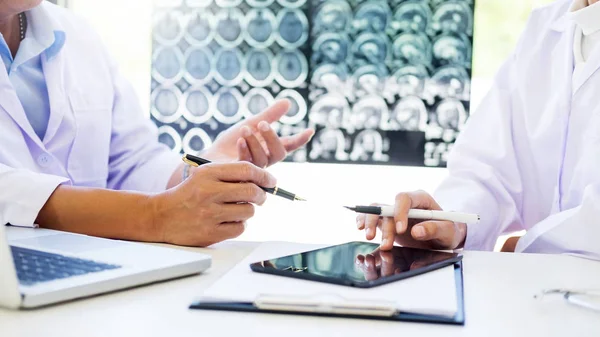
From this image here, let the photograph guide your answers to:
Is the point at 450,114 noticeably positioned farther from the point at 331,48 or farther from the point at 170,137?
the point at 170,137

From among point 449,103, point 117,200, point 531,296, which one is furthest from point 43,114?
→ point 449,103

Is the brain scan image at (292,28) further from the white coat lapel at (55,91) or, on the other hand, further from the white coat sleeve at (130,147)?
the white coat lapel at (55,91)

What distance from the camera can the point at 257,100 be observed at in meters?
2.82

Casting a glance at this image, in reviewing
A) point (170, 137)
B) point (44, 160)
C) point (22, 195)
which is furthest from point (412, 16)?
point (22, 195)

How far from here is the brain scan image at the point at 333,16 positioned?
8.95 feet

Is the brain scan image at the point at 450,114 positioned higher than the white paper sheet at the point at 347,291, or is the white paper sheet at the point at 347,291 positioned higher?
the brain scan image at the point at 450,114

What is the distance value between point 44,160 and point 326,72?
1451 mm

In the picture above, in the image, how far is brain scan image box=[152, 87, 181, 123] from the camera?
111 inches

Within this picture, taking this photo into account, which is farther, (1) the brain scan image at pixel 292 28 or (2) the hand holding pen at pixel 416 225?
(1) the brain scan image at pixel 292 28

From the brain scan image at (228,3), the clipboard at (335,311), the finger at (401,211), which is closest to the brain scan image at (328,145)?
the brain scan image at (228,3)

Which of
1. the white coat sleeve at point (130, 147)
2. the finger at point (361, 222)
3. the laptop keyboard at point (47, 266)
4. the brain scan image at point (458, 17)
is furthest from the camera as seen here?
the brain scan image at point (458, 17)

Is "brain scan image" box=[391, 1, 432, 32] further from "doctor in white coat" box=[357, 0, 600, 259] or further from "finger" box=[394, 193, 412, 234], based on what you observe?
"finger" box=[394, 193, 412, 234]

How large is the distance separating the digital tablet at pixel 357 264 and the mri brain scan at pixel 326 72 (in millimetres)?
1663

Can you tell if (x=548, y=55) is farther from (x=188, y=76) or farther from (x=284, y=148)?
(x=188, y=76)
